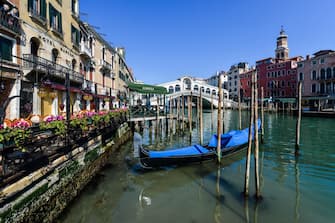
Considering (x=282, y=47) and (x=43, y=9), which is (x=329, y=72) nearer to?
(x=282, y=47)

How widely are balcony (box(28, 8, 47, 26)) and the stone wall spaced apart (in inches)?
290

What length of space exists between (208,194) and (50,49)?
11.5 m

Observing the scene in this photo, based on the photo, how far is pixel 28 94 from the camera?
9398mm

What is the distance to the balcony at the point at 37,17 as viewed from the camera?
30.7 ft

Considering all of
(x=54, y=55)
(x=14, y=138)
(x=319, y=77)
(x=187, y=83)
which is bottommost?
(x=14, y=138)

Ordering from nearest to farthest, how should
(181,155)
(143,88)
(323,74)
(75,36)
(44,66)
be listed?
(181,155)
(44,66)
(143,88)
(75,36)
(323,74)

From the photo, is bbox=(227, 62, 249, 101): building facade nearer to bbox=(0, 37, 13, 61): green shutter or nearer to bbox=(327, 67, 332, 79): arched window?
bbox=(327, 67, 332, 79): arched window

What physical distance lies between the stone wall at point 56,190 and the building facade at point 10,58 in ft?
14.3

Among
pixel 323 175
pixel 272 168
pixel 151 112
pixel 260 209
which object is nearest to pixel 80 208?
pixel 260 209

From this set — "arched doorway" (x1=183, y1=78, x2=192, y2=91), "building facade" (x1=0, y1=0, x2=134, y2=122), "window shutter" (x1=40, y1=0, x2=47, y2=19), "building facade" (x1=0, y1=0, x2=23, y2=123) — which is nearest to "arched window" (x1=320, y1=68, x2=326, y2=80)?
"arched doorway" (x1=183, y1=78, x2=192, y2=91)

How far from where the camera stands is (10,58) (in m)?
8.23

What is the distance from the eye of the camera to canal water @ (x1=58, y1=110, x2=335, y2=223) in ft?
14.9

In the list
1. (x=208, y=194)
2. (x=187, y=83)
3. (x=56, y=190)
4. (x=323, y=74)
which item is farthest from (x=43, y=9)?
(x=187, y=83)

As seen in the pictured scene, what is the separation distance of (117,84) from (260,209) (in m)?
24.2
